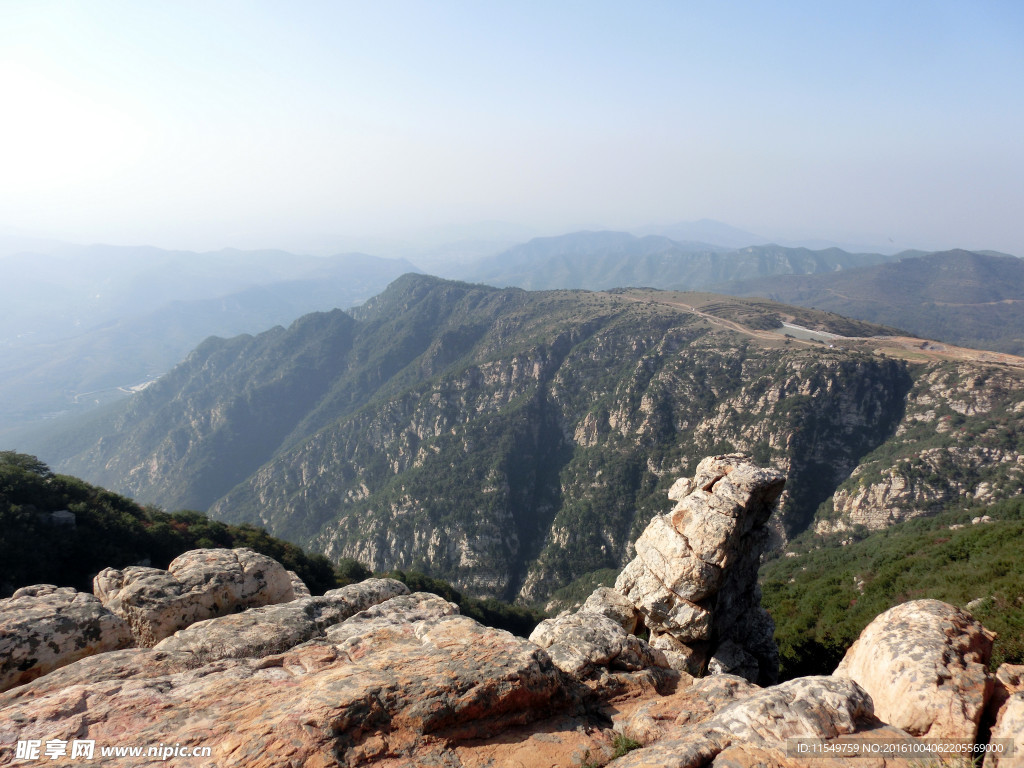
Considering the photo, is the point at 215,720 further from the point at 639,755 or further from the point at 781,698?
the point at 781,698

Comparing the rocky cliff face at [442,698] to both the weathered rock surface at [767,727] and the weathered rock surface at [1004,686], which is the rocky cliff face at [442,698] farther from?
the weathered rock surface at [1004,686]

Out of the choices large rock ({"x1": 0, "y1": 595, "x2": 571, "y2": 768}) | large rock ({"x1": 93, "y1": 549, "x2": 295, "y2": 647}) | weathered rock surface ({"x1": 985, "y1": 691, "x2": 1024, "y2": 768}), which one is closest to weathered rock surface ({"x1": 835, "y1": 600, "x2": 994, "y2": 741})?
weathered rock surface ({"x1": 985, "y1": 691, "x2": 1024, "y2": 768})

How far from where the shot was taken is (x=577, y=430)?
150250 mm

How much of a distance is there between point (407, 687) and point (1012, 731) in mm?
14435

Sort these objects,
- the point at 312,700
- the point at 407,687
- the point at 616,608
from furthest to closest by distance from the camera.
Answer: the point at 616,608, the point at 407,687, the point at 312,700

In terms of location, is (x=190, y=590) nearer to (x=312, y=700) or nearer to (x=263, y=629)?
(x=263, y=629)

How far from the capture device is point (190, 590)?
58.5 feet

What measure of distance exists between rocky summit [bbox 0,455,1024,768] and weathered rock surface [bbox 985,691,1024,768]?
0.06 meters

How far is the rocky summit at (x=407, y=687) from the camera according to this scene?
400 inches

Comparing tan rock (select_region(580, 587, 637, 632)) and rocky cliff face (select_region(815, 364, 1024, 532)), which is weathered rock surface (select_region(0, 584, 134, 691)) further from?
rocky cliff face (select_region(815, 364, 1024, 532))

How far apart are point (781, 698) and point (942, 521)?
7295 cm

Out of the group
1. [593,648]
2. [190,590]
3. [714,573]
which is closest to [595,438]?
[714,573]

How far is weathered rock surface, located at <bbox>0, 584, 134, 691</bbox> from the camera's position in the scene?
44.7ft

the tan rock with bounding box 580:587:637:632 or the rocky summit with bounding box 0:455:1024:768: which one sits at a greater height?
the rocky summit with bounding box 0:455:1024:768
